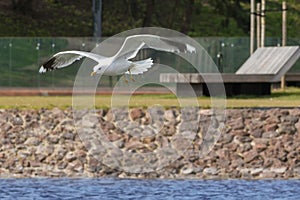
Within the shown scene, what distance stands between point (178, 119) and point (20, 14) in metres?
33.4

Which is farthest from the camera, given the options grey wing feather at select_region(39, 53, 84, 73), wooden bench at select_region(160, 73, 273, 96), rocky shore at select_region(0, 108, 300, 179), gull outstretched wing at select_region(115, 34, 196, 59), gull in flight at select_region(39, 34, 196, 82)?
wooden bench at select_region(160, 73, 273, 96)

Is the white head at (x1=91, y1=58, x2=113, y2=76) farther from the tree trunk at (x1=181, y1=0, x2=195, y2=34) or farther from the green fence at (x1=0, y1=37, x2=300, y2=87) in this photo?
the tree trunk at (x1=181, y1=0, x2=195, y2=34)

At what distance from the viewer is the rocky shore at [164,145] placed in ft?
82.4

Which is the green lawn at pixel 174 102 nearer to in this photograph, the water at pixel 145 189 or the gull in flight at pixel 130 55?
the water at pixel 145 189

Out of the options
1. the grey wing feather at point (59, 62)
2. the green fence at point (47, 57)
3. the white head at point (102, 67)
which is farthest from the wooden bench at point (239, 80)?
the white head at point (102, 67)

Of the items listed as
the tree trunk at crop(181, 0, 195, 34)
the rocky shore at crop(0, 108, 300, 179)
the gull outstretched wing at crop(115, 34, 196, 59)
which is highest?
the tree trunk at crop(181, 0, 195, 34)

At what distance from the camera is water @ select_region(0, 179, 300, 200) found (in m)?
22.2

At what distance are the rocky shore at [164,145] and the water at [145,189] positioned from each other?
500 millimetres

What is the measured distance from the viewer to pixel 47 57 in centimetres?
4266

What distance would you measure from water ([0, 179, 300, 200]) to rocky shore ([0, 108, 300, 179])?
50cm

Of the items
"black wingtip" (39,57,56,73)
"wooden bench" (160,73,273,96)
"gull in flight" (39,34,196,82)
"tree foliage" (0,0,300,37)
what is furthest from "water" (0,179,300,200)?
"tree foliage" (0,0,300,37)

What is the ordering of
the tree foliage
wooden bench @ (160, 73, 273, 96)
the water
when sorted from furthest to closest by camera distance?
the tree foliage < wooden bench @ (160, 73, 273, 96) < the water

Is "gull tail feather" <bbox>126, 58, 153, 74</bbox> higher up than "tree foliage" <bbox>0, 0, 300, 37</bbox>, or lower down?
lower down

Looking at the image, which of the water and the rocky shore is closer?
the water
